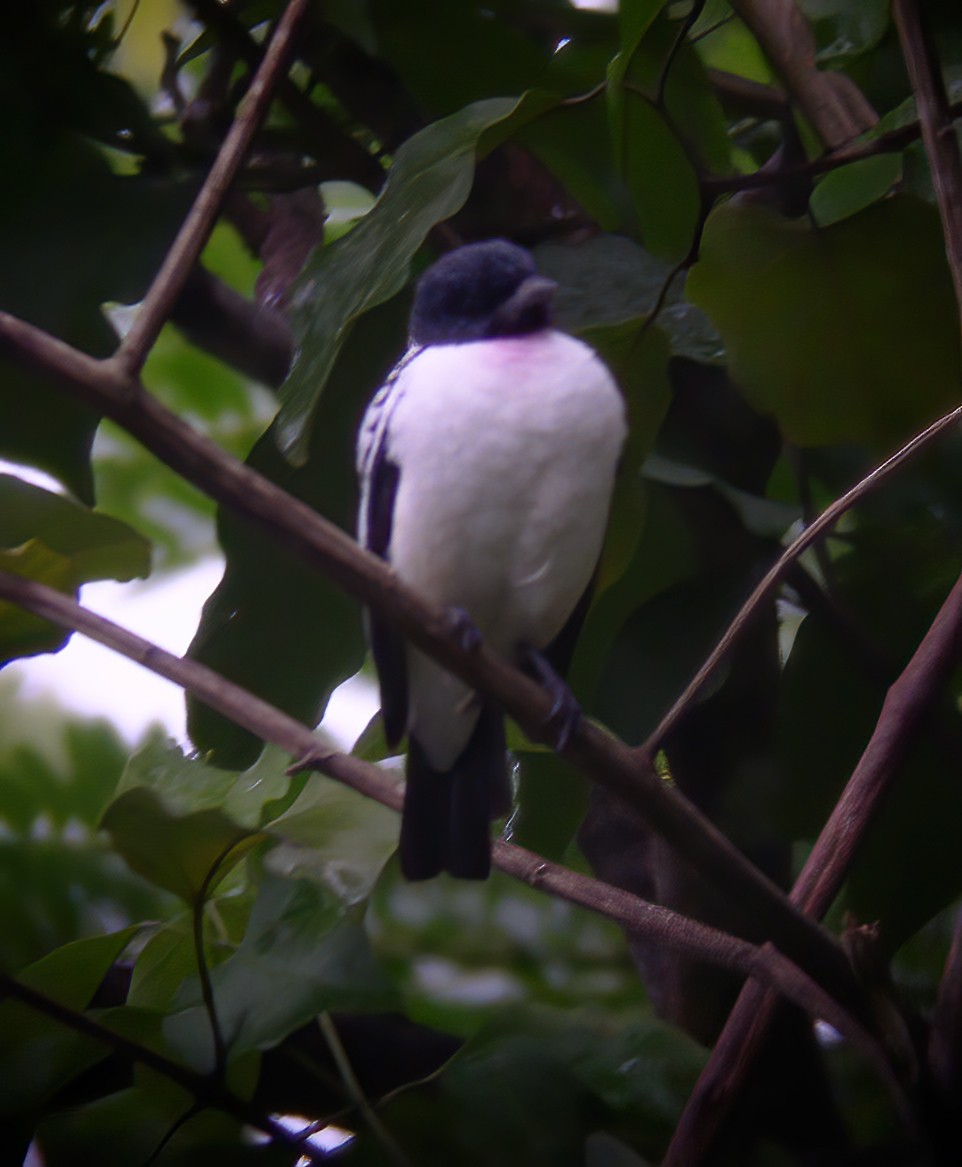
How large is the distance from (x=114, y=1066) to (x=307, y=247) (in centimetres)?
51

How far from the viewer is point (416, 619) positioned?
49 cm

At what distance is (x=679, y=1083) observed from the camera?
1.93ft

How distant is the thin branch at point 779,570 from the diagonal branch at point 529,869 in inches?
3.6

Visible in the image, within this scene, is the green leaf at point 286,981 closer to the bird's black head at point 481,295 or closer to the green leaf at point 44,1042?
the green leaf at point 44,1042

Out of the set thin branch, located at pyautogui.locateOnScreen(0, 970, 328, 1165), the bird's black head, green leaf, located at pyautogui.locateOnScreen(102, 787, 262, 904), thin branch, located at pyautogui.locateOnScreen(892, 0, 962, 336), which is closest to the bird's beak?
the bird's black head

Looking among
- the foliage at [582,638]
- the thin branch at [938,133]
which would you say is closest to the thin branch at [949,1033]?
the foliage at [582,638]

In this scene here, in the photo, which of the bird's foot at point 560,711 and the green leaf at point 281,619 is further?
the green leaf at point 281,619

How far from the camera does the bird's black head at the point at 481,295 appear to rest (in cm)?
71

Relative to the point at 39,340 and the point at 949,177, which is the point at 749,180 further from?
the point at 39,340

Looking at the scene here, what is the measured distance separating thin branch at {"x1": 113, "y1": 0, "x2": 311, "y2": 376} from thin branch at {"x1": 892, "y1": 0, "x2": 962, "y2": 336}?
289 mm

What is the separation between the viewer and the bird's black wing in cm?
68

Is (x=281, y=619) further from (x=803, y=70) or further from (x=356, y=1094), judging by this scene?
(x=803, y=70)

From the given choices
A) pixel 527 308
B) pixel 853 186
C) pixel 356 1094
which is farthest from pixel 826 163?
pixel 356 1094

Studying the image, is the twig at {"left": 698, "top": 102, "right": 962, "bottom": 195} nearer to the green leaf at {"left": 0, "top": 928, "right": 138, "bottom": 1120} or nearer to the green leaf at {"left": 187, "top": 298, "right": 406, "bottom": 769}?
the green leaf at {"left": 187, "top": 298, "right": 406, "bottom": 769}
